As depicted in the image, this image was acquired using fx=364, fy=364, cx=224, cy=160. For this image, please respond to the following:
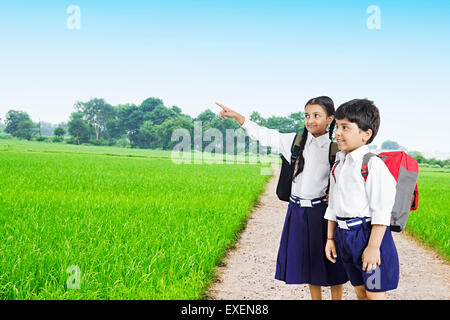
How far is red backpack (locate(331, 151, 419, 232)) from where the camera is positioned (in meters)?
2.05

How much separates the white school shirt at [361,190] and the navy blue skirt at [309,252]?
0.38 meters

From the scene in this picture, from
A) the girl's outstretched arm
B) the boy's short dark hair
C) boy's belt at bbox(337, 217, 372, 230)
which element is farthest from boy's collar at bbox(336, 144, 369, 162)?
the girl's outstretched arm

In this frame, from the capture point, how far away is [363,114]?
2.13 m

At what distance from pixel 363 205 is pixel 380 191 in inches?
5.6

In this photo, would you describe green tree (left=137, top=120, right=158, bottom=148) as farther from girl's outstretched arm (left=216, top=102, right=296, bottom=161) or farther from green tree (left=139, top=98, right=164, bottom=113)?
girl's outstretched arm (left=216, top=102, right=296, bottom=161)

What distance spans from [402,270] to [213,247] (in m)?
2.27

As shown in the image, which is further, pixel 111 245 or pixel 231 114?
pixel 111 245

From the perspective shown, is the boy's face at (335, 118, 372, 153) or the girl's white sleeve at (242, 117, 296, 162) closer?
the boy's face at (335, 118, 372, 153)

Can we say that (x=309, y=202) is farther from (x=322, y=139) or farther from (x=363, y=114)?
(x=363, y=114)

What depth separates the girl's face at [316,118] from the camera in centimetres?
256

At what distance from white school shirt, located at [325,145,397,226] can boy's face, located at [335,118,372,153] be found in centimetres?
4

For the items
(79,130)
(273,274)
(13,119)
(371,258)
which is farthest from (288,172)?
(13,119)

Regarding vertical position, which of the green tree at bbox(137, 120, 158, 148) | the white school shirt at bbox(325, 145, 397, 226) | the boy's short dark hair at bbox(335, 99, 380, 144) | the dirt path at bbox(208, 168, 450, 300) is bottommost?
the dirt path at bbox(208, 168, 450, 300)
